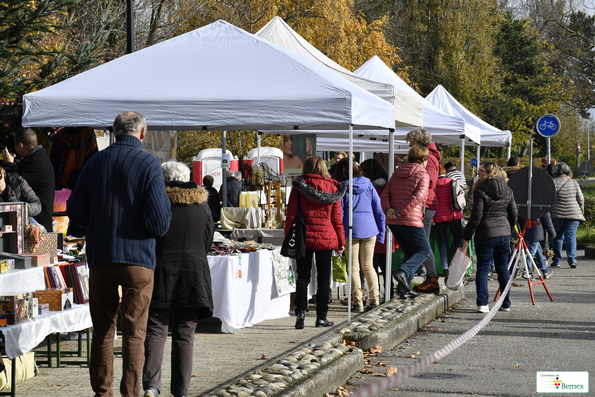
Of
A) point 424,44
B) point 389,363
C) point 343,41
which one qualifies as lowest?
point 389,363

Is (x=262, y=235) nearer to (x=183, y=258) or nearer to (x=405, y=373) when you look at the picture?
(x=183, y=258)

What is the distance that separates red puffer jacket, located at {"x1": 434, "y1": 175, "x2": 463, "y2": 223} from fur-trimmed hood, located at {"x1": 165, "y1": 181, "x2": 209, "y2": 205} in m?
6.85

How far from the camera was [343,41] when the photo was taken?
2705 cm

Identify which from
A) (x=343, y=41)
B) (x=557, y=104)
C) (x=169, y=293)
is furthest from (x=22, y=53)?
(x=557, y=104)

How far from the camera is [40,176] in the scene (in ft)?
24.3

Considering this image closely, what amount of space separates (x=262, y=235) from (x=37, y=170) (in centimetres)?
376

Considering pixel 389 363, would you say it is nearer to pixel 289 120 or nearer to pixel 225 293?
pixel 225 293

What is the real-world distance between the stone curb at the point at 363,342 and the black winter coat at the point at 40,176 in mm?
2800

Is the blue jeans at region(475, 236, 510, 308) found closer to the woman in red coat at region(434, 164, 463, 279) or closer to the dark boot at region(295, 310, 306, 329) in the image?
the woman in red coat at region(434, 164, 463, 279)

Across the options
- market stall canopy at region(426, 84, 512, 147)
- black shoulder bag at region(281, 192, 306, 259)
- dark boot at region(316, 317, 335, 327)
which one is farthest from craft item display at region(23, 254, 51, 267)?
market stall canopy at region(426, 84, 512, 147)

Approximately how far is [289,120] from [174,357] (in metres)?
3.31

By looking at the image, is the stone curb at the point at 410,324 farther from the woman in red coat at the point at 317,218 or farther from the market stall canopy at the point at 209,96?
the market stall canopy at the point at 209,96

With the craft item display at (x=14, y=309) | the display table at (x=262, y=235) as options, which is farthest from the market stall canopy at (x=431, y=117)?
the craft item display at (x=14, y=309)

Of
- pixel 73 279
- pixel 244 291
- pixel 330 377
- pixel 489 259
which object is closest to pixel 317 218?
pixel 244 291
